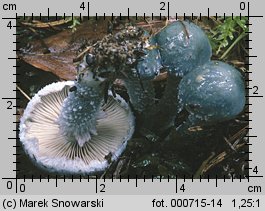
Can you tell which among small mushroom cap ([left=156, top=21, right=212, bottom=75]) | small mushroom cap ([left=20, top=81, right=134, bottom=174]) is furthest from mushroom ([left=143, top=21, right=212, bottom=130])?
small mushroom cap ([left=20, top=81, right=134, bottom=174])

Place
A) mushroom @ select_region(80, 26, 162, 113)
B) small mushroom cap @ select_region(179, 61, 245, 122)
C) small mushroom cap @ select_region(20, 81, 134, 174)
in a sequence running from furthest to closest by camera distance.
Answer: small mushroom cap @ select_region(20, 81, 134, 174) < small mushroom cap @ select_region(179, 61, 245, 122) < mushroom @ select_region(80, 26, 162, 113)

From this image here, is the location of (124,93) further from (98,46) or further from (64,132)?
(98,46)

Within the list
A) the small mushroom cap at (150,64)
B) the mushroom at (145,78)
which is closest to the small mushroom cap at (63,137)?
the mushroom at (145,78)

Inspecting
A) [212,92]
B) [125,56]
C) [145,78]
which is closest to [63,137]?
[145,78]

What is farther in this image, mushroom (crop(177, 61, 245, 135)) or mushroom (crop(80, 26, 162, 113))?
mushroom (crop(177, 61, 245, 135))

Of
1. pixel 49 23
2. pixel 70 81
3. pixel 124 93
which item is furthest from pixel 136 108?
pixel 49 23

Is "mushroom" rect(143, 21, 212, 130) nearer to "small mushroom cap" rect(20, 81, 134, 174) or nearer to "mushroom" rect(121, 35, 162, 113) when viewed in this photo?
"mushroom" rect(121, 35, 162, 113)
